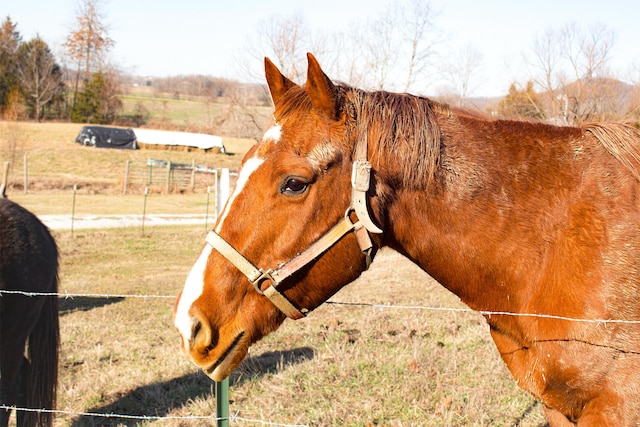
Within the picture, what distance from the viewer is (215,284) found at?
1.96m

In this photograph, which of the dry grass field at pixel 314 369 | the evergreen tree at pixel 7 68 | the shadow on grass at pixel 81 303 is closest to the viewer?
the dry grass field at pixel 314 369

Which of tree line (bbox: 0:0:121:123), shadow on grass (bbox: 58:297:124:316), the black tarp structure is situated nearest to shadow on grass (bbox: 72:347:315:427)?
shadow on grass (bbox: 58:297:124:316)

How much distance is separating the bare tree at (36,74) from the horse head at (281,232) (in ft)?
192

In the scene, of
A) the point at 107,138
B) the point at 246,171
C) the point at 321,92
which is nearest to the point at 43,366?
the point at 246,171

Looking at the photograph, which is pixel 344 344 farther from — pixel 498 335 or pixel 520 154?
pixel 520 154

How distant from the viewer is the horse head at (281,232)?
1938mm

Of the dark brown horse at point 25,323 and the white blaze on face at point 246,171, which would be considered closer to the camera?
the white blaze on face at point 246,171

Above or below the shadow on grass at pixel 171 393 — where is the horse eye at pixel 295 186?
above

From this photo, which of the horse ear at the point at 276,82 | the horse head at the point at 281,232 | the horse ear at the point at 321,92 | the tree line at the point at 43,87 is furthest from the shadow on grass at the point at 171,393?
the tree line at the point at 43,87

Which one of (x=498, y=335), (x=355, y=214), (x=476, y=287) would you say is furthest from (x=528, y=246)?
(x=355, y=214)

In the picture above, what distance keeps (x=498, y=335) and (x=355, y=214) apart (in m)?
0.88

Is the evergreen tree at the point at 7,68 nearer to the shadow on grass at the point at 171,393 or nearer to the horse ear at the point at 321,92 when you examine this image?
the shadow on grass at the point at 171,393

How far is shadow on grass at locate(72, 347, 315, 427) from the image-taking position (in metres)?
4.43

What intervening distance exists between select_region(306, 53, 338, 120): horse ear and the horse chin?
93cm
